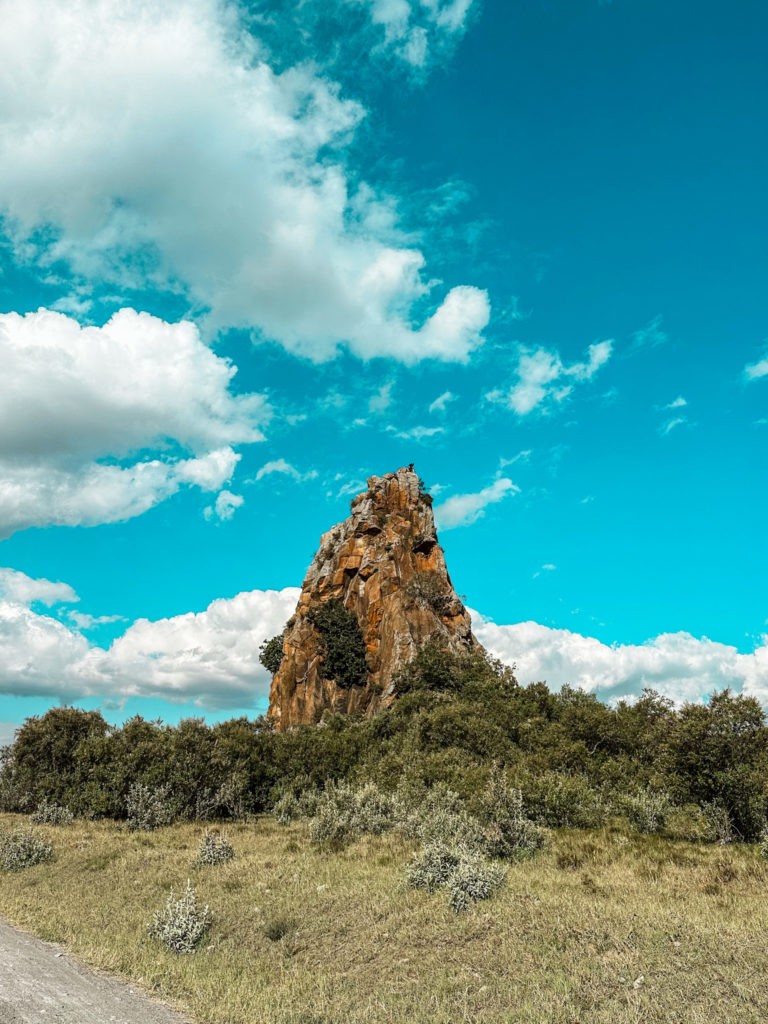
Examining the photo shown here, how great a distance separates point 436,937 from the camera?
14453 mm

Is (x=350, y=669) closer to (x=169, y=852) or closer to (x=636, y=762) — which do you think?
(x=636, y=762)

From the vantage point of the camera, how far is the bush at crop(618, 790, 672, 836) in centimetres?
2803

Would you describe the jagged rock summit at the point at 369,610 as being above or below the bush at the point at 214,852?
above

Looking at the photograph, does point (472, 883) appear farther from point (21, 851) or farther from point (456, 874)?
point (21, 851)

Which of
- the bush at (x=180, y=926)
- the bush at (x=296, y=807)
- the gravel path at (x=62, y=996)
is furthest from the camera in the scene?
the bush at (x=296, y=807)

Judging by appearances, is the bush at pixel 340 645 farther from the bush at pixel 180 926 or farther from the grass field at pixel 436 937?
the bush at pixel 180 926

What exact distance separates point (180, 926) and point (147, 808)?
928 inches

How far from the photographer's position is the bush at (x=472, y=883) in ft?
53.5

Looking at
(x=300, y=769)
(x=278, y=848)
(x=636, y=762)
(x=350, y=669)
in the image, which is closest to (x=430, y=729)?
(x=300, y=769)

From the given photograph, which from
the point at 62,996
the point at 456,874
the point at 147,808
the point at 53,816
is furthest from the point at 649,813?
the point at 53,816

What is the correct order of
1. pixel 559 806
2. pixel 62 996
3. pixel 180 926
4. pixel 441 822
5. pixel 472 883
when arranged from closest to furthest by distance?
pixel 62 996, pixel 180 926, pixel 472 883, pixel 441 822, pixel 559 806

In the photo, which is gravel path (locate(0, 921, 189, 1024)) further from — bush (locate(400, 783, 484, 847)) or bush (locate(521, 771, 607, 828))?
bush (locate(521, 771, 607, 828))

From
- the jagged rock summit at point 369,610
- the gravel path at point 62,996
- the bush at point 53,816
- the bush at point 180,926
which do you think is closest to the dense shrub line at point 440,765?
the bush at point 53,816

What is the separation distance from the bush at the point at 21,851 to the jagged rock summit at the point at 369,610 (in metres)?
48.9
